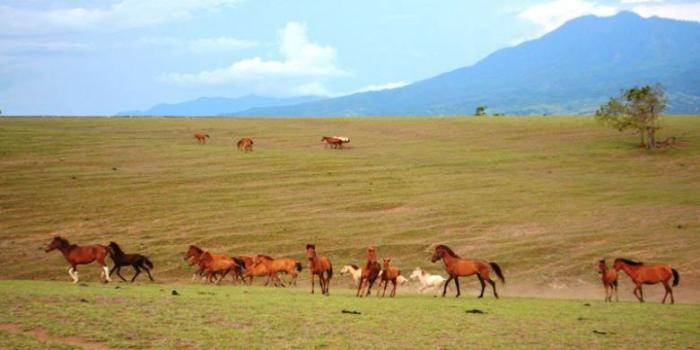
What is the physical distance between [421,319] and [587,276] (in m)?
13.1

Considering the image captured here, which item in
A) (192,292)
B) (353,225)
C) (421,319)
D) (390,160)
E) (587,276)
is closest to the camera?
(421,319)

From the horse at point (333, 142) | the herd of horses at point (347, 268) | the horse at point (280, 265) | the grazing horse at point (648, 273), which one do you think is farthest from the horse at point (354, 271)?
the horse at point (333, 142)

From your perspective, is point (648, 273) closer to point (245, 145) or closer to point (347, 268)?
point (347, 268)

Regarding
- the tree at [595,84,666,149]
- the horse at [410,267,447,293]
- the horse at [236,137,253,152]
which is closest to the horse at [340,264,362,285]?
the horse at [410,267,447,293]

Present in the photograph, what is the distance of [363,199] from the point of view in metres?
40.2

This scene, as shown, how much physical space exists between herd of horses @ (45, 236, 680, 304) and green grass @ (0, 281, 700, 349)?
168 centimetres

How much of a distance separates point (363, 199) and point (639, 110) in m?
27.7

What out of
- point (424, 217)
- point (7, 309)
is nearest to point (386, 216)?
point (424, 217)

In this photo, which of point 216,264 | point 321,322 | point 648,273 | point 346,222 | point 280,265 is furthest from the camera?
point 346,222

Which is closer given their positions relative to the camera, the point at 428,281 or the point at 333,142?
the point at 428,281

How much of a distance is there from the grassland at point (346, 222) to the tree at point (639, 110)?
5.65 ft

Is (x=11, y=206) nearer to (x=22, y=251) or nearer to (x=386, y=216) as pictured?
(x=22, y=251)

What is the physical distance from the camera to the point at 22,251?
3025 centimetres

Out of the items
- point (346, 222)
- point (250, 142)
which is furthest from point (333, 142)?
point (346, 222)
